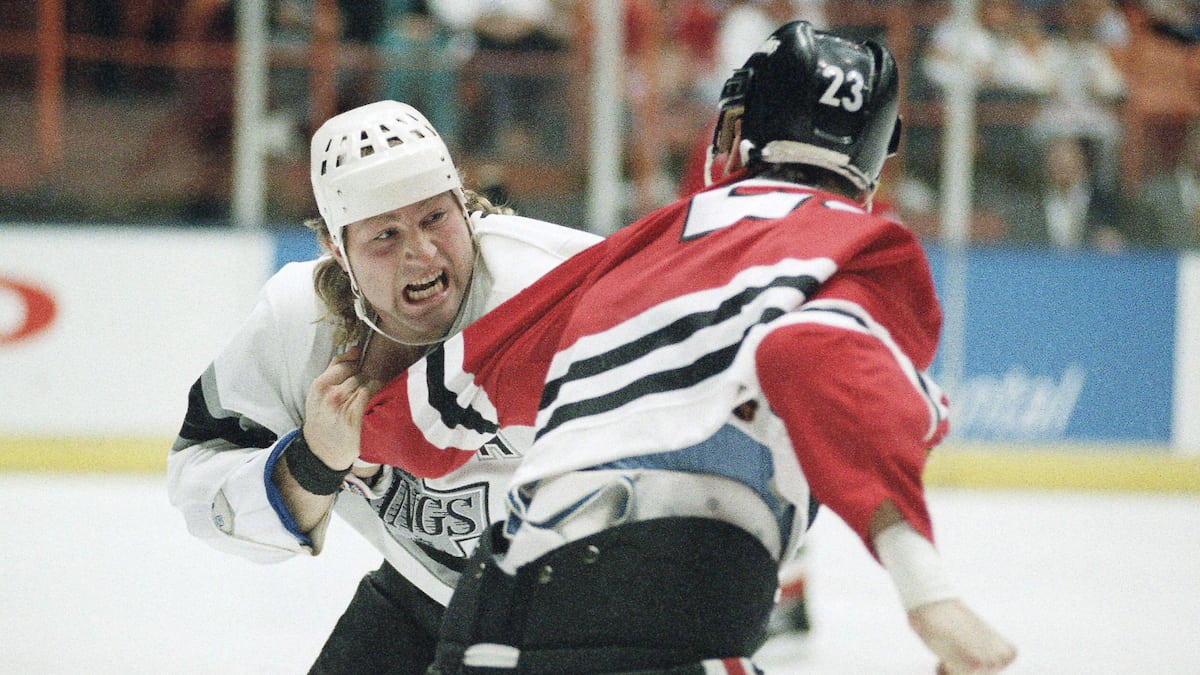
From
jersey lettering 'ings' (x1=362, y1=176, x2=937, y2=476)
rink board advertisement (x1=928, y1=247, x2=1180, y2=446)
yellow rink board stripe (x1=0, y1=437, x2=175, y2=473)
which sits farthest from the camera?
rink board advertisement (x1=928, y1=247, x2=1180, y2=446)

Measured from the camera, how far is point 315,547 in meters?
2.04

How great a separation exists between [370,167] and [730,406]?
0.79m

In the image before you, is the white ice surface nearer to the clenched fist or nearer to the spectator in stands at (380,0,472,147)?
the clenched fist

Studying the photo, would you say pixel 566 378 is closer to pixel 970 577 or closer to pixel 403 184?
pixel 403 184

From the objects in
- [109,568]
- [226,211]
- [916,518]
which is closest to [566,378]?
[916,518]

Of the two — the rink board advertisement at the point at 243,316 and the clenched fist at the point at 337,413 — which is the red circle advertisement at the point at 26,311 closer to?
the rink board advertisement at the point at 243,316

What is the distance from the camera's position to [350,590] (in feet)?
12.6

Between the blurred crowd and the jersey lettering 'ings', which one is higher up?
the jersey lettering 'ings'

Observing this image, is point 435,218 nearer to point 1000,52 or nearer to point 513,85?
point 513,85

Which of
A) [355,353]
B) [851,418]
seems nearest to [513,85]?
[355,353]

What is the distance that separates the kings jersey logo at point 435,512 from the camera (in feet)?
6.71

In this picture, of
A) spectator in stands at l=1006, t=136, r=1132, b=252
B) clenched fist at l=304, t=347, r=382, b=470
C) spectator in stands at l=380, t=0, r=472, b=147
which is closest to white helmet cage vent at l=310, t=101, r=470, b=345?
clenched fist at l=304, t=347, r=382, b=470

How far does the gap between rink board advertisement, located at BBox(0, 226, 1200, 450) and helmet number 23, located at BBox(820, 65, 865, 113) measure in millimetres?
4542

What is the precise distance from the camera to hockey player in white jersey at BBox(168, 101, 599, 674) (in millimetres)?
1896
